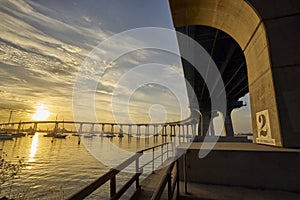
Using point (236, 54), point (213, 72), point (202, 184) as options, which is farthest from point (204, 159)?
point (213, 72)

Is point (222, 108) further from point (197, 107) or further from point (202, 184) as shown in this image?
point (202, 184)

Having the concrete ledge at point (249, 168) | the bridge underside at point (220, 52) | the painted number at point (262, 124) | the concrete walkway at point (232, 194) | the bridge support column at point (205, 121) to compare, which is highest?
the bridge underside at point (220, 52)

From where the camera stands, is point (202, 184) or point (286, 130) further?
point (202, 184)

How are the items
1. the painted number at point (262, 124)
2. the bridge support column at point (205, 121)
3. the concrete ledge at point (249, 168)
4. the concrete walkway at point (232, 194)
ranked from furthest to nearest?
the bridge support column at point (205, 121) < the painted number at point (262, 124) < the concrete ledge at point (249, 168) < the concrete walkway at point (232, 194)

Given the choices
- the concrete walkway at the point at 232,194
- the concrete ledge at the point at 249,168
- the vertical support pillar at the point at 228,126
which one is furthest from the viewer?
the vertical support pillar at the point at 228,126

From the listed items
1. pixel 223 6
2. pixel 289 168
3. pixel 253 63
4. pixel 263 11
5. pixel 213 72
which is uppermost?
pixel 213 72

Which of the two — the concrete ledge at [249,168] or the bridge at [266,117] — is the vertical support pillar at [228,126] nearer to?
the bridge at [266,117]

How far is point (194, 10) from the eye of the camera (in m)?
7.44

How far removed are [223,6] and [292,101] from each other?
13.7 feet

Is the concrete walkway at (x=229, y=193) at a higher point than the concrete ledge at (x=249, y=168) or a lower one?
lower

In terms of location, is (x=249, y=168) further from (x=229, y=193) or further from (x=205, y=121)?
(x=205, y=121)

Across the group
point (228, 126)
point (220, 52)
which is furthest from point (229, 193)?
point (228, 126)

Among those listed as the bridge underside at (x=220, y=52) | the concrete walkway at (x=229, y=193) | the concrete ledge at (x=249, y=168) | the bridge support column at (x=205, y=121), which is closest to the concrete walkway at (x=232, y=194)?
the concrete walkway at (x=229, y=193)

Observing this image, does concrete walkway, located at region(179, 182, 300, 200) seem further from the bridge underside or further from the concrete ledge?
the bridge underside
